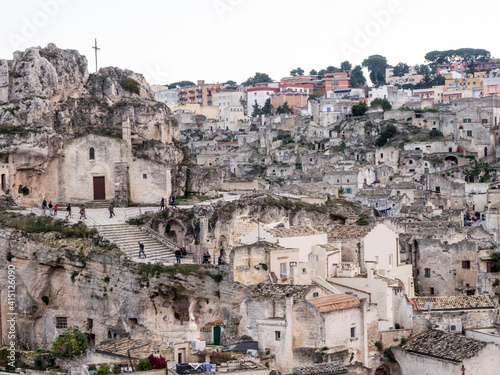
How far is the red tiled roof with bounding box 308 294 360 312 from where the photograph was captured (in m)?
36.7

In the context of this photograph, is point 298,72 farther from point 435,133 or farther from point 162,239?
point 162,239

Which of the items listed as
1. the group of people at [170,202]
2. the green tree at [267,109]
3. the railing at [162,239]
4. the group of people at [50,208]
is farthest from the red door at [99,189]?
the green tree at [267,109]

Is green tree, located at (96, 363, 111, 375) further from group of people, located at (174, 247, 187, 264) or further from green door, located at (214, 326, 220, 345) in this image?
group of people, located at (174, 247, 187, 264)

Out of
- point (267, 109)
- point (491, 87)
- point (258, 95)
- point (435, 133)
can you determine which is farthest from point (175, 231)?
point (258, 95)

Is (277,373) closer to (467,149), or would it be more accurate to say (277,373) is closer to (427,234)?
(427,234)

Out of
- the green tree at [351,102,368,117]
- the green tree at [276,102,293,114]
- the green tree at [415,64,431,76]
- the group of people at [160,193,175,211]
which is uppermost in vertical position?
the green tree at [415,64,431,76]

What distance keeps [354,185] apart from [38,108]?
4121cm

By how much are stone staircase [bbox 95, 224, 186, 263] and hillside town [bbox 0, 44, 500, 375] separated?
0.11 meters

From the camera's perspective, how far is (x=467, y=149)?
9850cm

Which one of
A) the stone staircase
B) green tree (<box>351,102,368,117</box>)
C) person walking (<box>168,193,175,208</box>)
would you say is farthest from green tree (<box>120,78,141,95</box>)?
green tree (<box>351,102,368,117</box>)

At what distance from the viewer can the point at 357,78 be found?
172 meters

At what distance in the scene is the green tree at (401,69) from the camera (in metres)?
182

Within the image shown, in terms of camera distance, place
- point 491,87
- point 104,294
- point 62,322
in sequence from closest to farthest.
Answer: point 104,294 < point 62,322 < point 491,87

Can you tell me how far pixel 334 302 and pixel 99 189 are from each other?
2027cm
